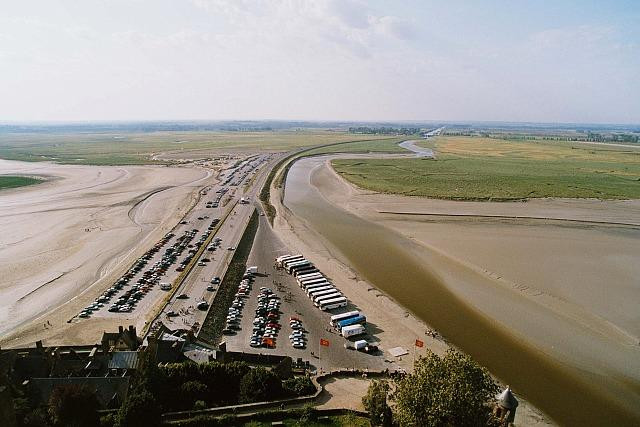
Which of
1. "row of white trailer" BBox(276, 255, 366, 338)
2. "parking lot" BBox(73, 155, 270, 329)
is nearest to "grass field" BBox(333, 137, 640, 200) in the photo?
"parking lot" BBox(73, 155, 270, 329)

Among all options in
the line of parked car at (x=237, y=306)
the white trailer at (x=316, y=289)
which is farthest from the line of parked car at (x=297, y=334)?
the white trailer at (x=316, y=289)

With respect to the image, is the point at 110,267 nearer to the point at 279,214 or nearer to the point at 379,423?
the point at 279,214

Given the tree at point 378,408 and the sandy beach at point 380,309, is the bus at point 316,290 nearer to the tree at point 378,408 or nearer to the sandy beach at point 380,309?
the sandy beach at point 380,309

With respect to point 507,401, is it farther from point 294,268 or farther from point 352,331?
point 294,268

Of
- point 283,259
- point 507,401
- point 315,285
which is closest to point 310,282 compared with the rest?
point 315,285

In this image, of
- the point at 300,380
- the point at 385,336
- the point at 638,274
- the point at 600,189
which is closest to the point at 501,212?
the point at 638,274

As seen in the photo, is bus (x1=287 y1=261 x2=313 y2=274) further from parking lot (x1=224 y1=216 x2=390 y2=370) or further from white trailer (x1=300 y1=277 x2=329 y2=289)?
white trailer (x1=300 y1=277 x2=329 y2=289)

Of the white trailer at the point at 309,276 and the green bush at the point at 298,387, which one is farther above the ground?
the white trailer at the point at 309,276
